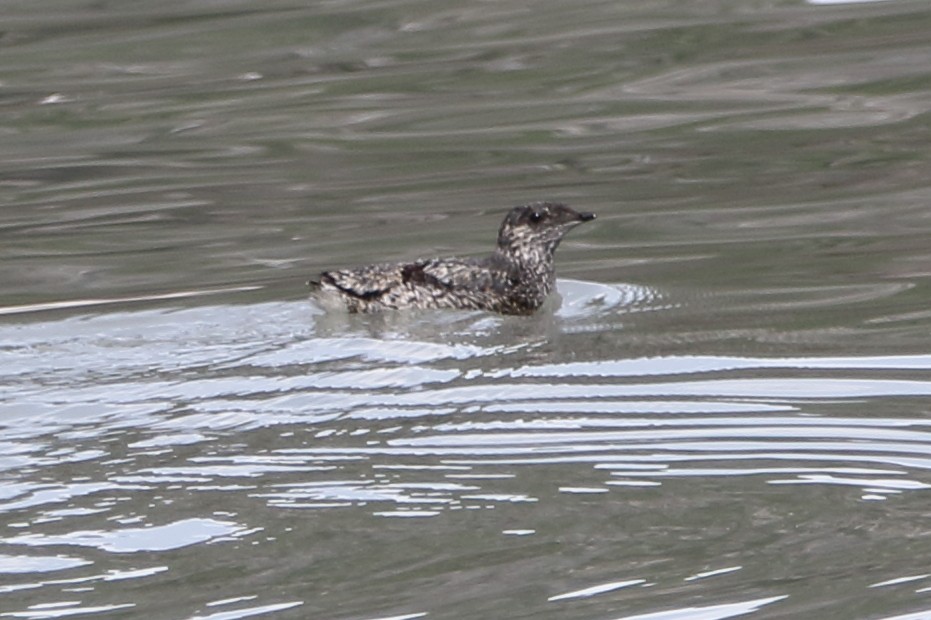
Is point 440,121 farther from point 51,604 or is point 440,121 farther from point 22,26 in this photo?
point 51,604

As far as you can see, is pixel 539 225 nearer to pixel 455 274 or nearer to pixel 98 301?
pixel 455 274

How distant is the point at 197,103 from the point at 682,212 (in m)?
6.08

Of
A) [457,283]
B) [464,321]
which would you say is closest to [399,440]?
[464,321]

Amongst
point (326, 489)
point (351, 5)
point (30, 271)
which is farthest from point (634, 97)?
point (326, 489)

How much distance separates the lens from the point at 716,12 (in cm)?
Result: 2034

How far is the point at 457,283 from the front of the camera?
37.2 ft

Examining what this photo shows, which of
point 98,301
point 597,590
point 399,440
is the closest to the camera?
point 597,590

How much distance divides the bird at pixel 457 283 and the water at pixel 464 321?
6.1 inches

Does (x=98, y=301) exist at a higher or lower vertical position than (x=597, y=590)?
higher

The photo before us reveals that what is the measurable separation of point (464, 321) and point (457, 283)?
0.96 feet

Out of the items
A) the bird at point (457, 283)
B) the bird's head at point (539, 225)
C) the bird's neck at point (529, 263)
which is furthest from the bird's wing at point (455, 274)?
the bird's head at point (539, 225)

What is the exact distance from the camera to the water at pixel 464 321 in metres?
6.52

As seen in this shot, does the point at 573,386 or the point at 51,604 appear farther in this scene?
the point at 573,386

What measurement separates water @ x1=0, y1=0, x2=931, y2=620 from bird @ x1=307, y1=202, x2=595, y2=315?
15 cm
